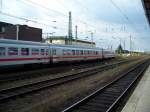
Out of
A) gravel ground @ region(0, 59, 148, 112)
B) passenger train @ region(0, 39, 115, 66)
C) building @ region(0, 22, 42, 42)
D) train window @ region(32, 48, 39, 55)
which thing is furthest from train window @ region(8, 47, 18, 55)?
building @ region(0, 22, 42, 42)

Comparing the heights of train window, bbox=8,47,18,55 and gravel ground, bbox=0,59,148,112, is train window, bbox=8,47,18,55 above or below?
above

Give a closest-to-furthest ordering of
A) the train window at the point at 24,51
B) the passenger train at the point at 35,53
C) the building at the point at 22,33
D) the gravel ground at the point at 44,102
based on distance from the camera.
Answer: the gravel ground at the point at 44,102 < the passenger train at the point at 35,53 < the train window at the point at 24,51 < the building at the point at 22,33

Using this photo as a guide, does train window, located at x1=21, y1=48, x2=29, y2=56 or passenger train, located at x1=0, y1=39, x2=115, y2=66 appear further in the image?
train window, located at x1=21, y1=48, x2=29, y2=56

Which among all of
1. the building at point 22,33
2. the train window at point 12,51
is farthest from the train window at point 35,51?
the building at point 22,33

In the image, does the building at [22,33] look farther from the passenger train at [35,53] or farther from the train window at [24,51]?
the train window at [24,51]

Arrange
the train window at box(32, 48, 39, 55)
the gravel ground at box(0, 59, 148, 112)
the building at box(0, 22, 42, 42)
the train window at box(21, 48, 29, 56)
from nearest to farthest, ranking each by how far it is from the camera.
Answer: the gravel ground at box(0, 59, 148, 112), the train window at box(21, 48, 29, 56), the train window at box(32, 48, 39, 55), the building at box(0, 22, 42, 42)

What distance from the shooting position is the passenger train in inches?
797

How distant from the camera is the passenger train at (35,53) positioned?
20.2 meters

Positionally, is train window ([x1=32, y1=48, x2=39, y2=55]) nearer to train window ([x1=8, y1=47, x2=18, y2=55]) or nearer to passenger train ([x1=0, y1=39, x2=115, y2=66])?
passenger train ([x1=0, y1=39, x2=115, y2=66])

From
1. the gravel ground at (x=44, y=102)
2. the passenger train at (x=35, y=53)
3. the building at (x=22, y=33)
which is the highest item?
the building at (x=22, y=33)

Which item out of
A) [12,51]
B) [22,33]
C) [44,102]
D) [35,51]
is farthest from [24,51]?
[22,33]

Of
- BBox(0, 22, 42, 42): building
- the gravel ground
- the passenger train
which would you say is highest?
BBox(0, 22, 42, 42): building

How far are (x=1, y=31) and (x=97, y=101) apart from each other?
6677 cm

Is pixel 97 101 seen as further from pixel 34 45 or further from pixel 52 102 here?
pixel 34 45
